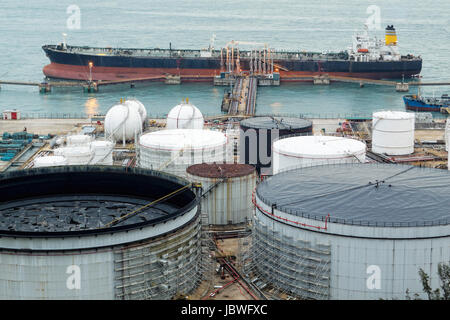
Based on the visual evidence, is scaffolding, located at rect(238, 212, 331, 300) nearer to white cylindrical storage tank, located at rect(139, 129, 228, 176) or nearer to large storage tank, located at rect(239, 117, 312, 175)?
white cylindrical storage tank, located at rect(139, 129, 228, 176)

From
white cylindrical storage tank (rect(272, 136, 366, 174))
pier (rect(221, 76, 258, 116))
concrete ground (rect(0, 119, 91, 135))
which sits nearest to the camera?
white cylindrical storage tank (rect(272, 136, 366, 174))

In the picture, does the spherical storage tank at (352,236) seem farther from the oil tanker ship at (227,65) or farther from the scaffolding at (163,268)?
the oil tanker ship at (227,65)

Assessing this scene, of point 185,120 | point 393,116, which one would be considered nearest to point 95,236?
point 185,120

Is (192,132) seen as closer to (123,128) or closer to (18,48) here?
(123,128)

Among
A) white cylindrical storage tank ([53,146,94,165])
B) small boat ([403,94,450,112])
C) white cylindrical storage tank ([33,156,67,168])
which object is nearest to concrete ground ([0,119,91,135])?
white cylindrical storage tank ([53,146,94,165])

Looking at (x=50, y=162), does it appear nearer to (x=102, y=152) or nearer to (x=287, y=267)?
(x=102, y=152)

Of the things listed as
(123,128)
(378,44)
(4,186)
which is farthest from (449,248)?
(378,44)
